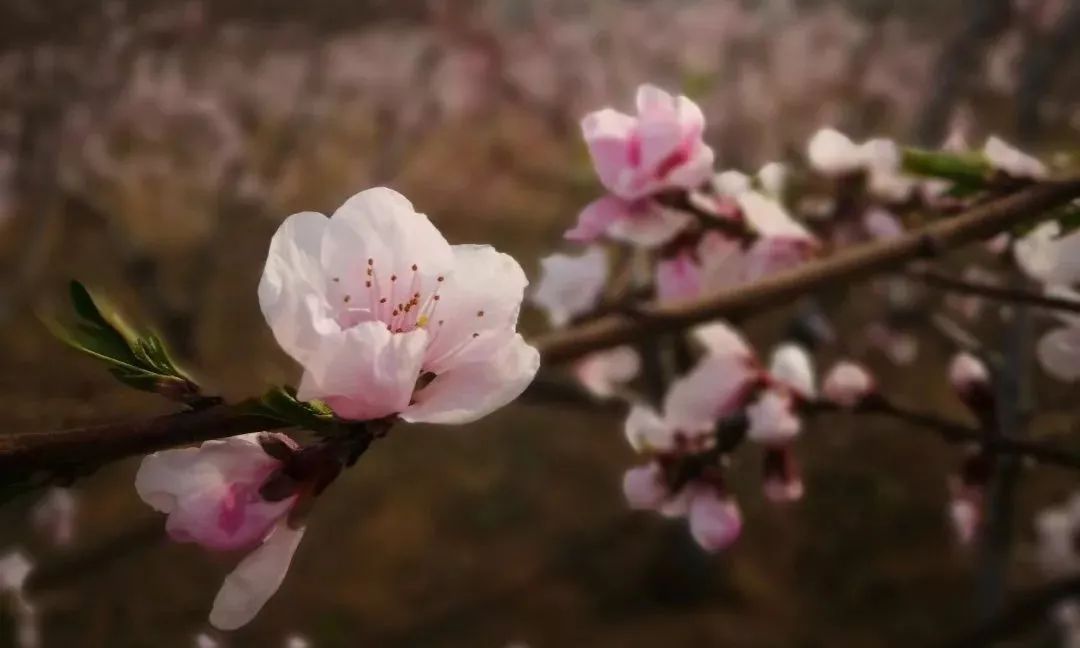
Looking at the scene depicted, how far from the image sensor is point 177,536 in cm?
23

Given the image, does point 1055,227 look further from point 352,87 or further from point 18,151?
point 352,87

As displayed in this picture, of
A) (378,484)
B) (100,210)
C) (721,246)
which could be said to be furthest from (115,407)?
(100,210)

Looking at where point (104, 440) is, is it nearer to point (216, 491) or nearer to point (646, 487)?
point (216, 491)

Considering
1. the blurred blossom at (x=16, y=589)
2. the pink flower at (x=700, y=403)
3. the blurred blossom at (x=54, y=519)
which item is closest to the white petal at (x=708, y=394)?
the pink flower at (x=700, y=403)

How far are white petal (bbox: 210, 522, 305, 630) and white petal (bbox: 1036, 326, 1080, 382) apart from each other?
394 millimetres

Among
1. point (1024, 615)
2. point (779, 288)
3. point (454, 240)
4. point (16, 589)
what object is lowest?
point (454, 240)

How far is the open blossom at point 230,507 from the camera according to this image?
0.22 m

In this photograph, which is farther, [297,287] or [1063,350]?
[1063,350]

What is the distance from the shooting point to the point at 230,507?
225 mm

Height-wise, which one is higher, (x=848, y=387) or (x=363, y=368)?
(x=363, y=368)

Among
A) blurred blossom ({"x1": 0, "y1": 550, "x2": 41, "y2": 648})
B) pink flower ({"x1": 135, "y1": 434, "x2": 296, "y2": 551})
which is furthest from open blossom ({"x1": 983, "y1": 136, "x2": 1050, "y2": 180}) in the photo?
blurred blossom ({"x1": 0, "y1": 550, "x2": 41, "y2": 648})

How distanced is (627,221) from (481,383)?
214 mm

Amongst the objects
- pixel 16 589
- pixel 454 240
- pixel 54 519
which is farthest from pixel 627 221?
pixel 454 240

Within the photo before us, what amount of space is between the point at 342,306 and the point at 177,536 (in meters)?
0.08
